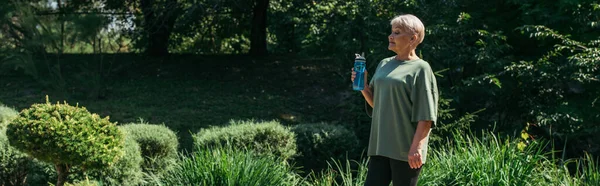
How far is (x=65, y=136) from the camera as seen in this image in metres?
5.47

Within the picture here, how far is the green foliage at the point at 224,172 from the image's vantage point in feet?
16.2

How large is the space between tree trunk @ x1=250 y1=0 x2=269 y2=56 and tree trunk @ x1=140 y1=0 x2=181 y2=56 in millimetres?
1667

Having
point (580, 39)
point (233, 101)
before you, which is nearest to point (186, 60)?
point (233, 101)

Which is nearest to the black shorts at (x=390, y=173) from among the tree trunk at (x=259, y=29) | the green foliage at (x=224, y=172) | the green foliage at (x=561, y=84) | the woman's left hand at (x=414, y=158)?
the woman's left hand at (x=414, y=158)

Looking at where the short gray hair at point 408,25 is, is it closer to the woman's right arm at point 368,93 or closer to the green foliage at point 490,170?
the woman's right arm at point 368,93

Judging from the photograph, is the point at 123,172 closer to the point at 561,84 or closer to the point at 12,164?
the point at 12,164

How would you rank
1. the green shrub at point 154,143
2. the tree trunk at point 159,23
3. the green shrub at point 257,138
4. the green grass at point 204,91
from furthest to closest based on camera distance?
1. the tree trunk at point 159,23
2. the green grass at point 204,91
3. the green shrub at point 257,138
4. the green shrub at point 154,143

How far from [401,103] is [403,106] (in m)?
0.02

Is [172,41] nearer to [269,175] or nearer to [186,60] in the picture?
[186,60]

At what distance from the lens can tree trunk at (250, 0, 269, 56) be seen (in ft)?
46.9

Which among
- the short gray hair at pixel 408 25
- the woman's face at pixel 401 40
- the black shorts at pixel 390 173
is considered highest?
the short gray hair at pixel 408 25

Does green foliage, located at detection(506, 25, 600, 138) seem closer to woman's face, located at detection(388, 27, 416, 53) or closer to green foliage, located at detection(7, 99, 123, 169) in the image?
woman's face, located at detection(388, 27, 416, 53)

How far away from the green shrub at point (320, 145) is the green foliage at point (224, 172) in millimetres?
2989

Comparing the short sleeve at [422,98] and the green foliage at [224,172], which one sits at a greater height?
the short sleeve at [422,98]
